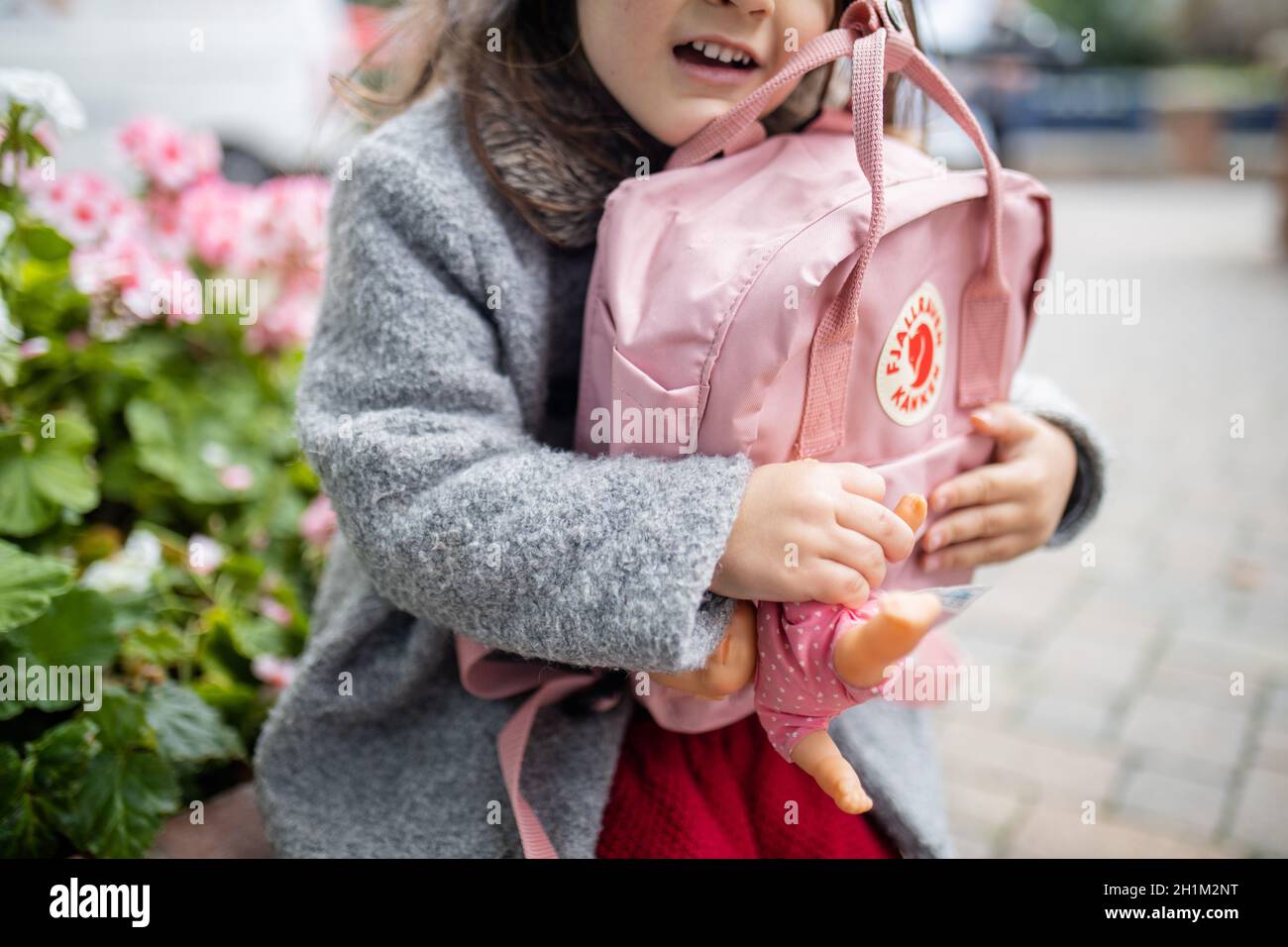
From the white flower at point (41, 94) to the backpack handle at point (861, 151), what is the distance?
936 mm

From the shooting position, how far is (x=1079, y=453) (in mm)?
1403

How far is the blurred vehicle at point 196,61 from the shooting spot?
5582 mm

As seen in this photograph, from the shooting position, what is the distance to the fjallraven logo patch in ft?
3.63

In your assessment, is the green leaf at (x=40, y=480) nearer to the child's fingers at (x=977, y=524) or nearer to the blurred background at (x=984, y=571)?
the blurred background at (x=984, y=571)

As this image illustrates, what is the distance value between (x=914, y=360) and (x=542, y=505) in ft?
1.36

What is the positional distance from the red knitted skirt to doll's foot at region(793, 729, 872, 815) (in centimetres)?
24

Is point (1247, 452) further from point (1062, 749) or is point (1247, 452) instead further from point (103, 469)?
point (103, 469)

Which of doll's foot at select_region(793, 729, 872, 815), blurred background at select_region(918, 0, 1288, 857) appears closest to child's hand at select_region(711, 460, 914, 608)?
doll's foot at select_region(793, 729, 872, 815)

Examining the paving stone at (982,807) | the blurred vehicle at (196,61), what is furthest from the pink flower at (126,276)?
the blurred vehicle at (196,61)

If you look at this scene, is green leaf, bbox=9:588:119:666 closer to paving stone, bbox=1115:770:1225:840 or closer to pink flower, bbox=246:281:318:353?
pink flower, bbox=246:281:318:353

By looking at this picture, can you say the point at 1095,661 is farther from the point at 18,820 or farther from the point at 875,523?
the point at 18,820

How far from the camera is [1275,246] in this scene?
7.84 metres
